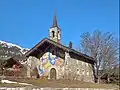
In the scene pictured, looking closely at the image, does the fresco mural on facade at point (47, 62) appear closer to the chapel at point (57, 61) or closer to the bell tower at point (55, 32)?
the chapel at point (57, 61)

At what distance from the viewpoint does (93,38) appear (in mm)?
45125

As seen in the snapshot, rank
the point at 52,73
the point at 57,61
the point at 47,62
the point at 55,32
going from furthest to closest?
the point at 55,32 → the point at 47,62 → the point at 52,73 → the point at 57,61

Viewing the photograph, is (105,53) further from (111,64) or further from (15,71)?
(15,71)

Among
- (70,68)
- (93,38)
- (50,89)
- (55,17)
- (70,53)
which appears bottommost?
(50,89)

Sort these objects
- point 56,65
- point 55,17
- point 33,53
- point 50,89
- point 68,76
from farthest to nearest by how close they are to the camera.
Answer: point 55,17 < point 33,53 < point 56,65 < point 68,76 < point 50,89

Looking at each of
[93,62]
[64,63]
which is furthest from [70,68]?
[93,62]

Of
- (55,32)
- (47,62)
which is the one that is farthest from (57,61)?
(55,32)

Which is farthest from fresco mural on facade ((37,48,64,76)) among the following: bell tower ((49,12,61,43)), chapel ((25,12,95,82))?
bell tower ((49,12,61,43))

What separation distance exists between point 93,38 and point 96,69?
18.5 feet

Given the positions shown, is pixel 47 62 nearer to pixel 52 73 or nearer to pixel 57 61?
pixel 52 73

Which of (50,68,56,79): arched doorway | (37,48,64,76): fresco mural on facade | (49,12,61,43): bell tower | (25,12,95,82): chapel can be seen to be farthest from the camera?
(49,12,61,43): bell tower

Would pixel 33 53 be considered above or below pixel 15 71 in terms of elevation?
above

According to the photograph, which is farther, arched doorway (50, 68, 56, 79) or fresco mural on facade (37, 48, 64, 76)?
arched doorway (50, 68, 56, 79)

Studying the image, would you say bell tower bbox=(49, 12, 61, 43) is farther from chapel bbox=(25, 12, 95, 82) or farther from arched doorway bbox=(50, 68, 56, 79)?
arched doorway bbox=(50, 68, 56, 79)
